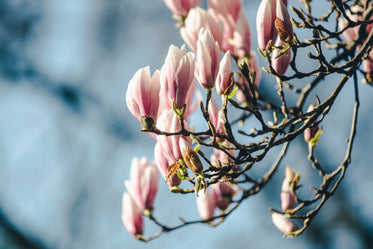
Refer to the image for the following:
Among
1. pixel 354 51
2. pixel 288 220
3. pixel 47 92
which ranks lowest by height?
pixel 288 220

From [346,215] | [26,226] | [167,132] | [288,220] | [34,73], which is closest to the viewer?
[167,132]

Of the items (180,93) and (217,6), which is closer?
(180,93)

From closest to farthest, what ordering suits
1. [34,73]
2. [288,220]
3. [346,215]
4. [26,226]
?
[288,220]
[26,226]
[346,215]
[34,73]

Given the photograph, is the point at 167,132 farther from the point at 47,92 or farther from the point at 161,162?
the point at 47,92

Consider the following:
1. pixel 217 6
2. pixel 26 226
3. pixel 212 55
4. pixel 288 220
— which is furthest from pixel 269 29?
pixel 26 226

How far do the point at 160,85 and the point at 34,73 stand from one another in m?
2.76

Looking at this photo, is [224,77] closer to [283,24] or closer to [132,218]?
[283,24]

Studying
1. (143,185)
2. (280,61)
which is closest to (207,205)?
(143,185)

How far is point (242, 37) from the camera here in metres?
0.83

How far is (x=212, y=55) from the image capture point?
2.07 feet

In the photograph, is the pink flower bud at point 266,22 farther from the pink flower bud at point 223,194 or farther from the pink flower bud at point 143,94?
the pink flower bud at point 223,194

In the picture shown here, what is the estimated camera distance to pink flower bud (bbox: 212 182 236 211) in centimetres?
91

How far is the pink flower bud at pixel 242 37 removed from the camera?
827 mm

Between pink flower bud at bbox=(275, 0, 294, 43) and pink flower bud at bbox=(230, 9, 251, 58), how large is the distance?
213 mm
